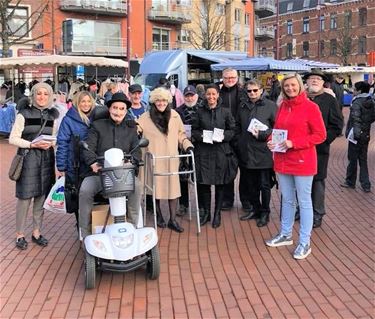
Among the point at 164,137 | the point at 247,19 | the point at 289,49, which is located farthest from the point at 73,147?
the point at 289,49

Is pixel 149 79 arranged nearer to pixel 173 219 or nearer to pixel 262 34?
pixel 173 219

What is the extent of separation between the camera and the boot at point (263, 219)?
6.54 metres

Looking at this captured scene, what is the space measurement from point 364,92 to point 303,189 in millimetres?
4056

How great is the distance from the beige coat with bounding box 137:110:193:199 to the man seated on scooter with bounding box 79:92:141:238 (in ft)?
3.52

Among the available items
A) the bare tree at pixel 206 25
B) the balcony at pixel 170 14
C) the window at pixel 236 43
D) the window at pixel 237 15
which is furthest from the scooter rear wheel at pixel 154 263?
the window at pixel 237 15

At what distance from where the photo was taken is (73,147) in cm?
532

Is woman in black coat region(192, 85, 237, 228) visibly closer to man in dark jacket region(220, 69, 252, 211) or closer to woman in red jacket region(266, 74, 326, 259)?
man in dark jacket region(220, 69, 252, 211)

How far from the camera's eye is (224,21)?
50500mm

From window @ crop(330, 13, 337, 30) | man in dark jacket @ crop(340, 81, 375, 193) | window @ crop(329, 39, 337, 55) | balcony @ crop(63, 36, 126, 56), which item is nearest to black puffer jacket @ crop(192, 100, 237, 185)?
man in dark jacket @ crop(340, 81, 375, 193)

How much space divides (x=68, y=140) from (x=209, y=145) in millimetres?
1825

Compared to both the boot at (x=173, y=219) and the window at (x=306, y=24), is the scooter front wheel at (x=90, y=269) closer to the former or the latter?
the boot at (x=173, y=219)

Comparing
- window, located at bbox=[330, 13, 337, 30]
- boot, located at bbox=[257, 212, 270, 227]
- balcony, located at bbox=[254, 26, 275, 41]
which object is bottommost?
boot, located at bbox=[257, 212, 270, 227]

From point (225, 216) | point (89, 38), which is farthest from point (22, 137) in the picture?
point (89, 38)

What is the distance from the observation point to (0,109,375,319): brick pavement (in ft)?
13.7
